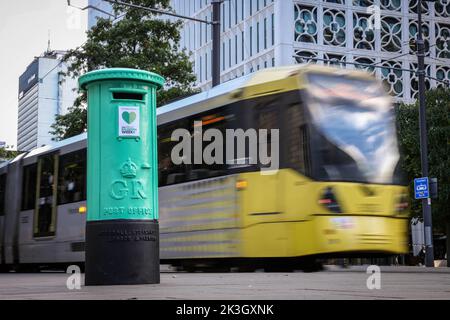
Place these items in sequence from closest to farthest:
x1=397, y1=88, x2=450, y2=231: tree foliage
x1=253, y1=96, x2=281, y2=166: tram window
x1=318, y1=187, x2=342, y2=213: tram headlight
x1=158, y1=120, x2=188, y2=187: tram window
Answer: x1=318, y1=187, x2=342, y2=213: tram headlight < x1=253, y1=96, x2=281, y2=166: tram window < x1=158, y1=120, x2=188, y2=187: tram window < x1=397, y1=88, x2=450, y2=231: tree foliage

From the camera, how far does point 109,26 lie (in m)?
29.6

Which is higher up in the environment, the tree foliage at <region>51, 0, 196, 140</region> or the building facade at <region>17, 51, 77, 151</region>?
the building facade at <region>17, 51, 77, 151</region>

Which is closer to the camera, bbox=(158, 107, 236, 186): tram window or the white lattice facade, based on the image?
bbox=(158, 107, 236, 186): tram window

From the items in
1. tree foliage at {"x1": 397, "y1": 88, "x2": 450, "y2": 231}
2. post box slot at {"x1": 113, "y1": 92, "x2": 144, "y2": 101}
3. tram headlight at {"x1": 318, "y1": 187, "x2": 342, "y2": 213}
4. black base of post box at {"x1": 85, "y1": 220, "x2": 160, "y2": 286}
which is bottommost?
black base of post box at {"x1": 85, "y1": 220, "x2": 160, "y2": 286}

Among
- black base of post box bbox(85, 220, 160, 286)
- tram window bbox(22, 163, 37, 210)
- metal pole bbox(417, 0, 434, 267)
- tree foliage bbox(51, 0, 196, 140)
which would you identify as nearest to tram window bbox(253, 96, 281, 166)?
black base of post box bbox(85, 220, 160, 286)

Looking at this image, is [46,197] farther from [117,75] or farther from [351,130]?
[117,75]

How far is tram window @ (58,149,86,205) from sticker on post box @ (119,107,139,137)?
9.32 metres

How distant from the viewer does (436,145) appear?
31.4 meters

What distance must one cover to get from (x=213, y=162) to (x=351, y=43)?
38563 mm

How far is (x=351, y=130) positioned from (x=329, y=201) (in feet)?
4.46

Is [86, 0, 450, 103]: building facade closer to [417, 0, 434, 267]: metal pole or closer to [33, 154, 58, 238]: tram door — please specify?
[417, 0, 434, 267]: metal pole

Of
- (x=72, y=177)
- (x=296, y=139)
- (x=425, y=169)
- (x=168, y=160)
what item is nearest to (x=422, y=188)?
(x=425, y=169)

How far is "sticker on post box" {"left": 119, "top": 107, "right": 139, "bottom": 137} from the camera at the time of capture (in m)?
8.99
